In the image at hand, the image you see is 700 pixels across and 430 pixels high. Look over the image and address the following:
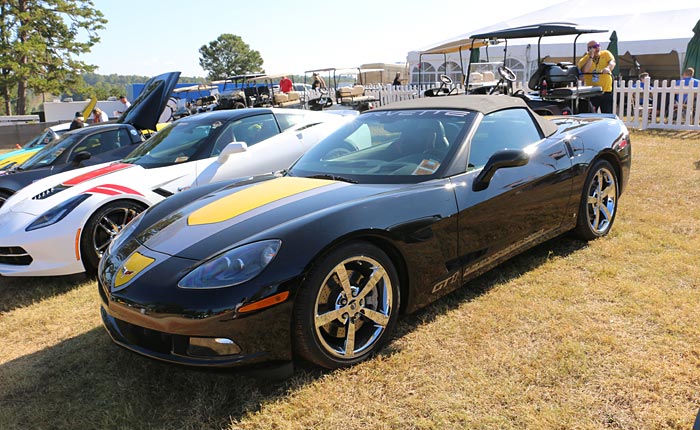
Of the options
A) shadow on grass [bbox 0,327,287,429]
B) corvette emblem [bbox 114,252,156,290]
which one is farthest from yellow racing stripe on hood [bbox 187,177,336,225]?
shadow on grass [bbox 0,327,287,429]

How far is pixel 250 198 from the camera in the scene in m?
2.98

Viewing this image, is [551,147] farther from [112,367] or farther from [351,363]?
[112,367]

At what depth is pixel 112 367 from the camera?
288 centimetres

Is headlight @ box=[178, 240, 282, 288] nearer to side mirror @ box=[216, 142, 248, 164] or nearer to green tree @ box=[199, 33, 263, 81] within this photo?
side mirror @ box=[216, 142, 248, 164]

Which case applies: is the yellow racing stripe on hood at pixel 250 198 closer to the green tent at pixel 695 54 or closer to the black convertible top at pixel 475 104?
the black convertible top at pixel 475 104

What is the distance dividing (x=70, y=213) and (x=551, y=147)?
390cm

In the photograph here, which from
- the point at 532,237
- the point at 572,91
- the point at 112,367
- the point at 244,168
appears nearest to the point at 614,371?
the point at 532,237

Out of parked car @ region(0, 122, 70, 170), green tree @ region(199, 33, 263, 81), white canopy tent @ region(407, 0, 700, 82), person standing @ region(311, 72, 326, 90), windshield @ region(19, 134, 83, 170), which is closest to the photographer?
windshield @ region(19, 134, 83, 170)

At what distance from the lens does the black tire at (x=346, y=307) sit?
2371mm

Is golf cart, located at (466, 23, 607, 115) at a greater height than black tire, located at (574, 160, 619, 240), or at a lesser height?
greater

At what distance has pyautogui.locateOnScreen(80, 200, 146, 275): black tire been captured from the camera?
432 centimetres

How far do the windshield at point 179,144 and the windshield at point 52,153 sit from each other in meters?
1.75

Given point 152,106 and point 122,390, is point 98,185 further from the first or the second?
point 152,106

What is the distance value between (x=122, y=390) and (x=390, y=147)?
2.16m
